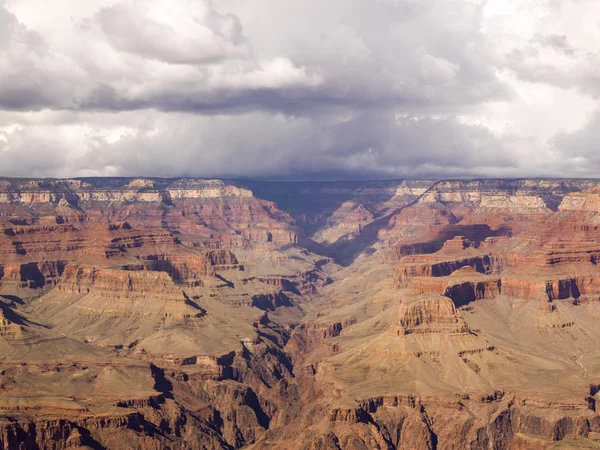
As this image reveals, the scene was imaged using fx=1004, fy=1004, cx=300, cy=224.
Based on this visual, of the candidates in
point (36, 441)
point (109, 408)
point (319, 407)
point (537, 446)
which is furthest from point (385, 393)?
point (36, 441)

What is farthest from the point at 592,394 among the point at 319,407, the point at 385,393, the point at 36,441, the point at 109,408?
the point at 36,441

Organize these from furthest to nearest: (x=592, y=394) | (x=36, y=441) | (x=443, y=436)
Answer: (x=592, y=394)
(x=443, y=436)
(x=36, y=441)

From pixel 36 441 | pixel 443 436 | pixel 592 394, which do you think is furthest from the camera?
pixel 592 394

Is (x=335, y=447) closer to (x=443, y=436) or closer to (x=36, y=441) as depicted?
(x=443, y=436)

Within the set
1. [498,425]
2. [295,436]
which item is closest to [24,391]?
[295,436]

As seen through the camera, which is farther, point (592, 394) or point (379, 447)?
point (592, 394)

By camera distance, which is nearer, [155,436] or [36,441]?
[36,441]

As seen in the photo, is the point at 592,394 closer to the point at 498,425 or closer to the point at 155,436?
the point at 498,425
